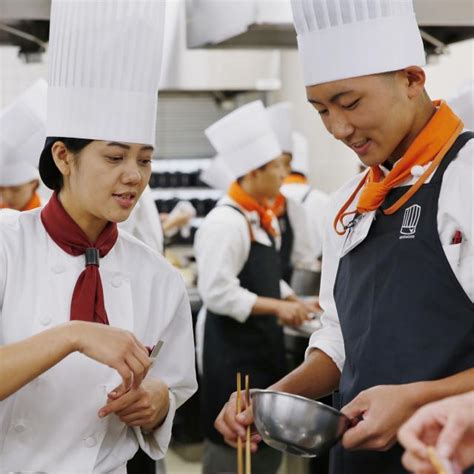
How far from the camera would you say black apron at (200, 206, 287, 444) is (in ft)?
12.9

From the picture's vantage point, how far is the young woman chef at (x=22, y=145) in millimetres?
3381

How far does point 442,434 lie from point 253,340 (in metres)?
2.96

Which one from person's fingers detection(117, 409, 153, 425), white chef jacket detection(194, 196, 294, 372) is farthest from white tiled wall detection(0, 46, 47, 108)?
person's fingers detection(117, 409, 153, 425)

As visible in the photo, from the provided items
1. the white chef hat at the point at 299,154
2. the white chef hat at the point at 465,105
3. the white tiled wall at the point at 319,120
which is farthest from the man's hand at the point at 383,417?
the white chef hat at the point at 299,154

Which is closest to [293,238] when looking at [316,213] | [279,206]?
[279,206]

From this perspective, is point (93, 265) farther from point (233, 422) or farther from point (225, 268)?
point (225, 268)

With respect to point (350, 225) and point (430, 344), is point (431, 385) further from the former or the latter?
point (350, 225)

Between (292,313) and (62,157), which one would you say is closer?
(62,157)

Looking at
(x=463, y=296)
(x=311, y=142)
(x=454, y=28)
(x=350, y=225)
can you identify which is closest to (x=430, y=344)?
A: (x=463, y=296)

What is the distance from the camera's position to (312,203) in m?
5.88

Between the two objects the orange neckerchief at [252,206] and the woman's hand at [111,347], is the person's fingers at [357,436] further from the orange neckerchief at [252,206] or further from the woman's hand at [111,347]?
the orange neckerchief at [252,206]

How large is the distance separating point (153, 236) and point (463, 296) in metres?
2.20

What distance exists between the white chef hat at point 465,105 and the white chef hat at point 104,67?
4.20ft

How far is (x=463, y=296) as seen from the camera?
151 cm
